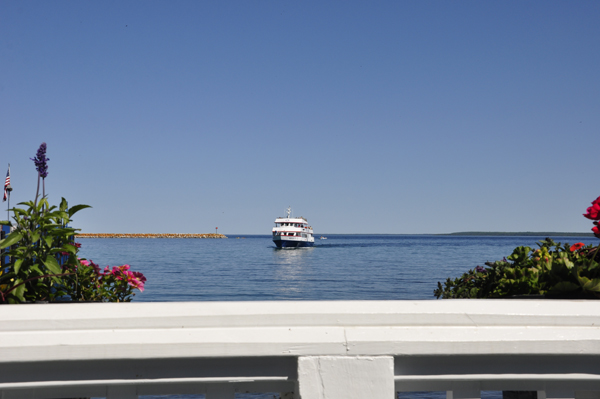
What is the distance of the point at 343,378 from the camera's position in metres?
1.08

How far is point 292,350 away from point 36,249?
1688 millimetres

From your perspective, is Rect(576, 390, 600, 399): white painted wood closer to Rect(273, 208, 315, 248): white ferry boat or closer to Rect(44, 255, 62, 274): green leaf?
Rect(44, 255, 62, 274): green leaf

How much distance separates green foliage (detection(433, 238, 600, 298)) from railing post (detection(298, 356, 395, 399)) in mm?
938

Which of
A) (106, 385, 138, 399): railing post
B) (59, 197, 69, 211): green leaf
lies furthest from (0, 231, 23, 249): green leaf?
(106, 385, 138, 399): railing post

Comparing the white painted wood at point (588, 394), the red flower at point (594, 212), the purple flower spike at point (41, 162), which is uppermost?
the purple flower spike at point (41, 162)

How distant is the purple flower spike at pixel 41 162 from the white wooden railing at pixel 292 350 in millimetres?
2611

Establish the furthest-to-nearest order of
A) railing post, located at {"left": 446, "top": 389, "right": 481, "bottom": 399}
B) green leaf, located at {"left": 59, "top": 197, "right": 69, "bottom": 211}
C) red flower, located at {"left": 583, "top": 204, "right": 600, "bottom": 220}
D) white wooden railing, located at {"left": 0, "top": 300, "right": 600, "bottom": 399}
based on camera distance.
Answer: green leaf, located at {"left": 59, "top": 197, "right": 69, "bottom": 211} < red flower, located at {"left": 583, "top": 204, "right": 600, "bottom": 220} < railing post, located at {"left": 446, "top": 389, "right": 481, "bottom": 399} < white wooden railing, located at {"left": 0, "top": 300, "right": 600, "bottom": 399}

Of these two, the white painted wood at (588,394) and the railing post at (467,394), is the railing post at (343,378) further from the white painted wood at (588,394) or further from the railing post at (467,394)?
the white painted wood at (588,394)

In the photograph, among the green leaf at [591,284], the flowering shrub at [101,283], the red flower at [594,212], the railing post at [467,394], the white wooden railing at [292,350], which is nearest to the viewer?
the white wooden railing at [292,350]

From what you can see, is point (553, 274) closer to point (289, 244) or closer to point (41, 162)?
point (41, 162)

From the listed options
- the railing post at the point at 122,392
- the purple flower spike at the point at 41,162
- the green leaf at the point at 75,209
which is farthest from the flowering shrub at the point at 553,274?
the purple flower spike at the point at 41,162

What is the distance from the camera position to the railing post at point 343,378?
3.52ft

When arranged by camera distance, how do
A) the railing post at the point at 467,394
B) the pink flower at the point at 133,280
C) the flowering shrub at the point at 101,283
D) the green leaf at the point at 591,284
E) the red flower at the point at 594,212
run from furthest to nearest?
the pink flower at the point at 133,280 < the flowering shrub at the point at 101,283 < the red flower at the point at 594,212 < the green leaf at the point at 591,284 < the railing post at the point at 467,394

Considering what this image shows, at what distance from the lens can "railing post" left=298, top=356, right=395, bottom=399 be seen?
1.07 m
